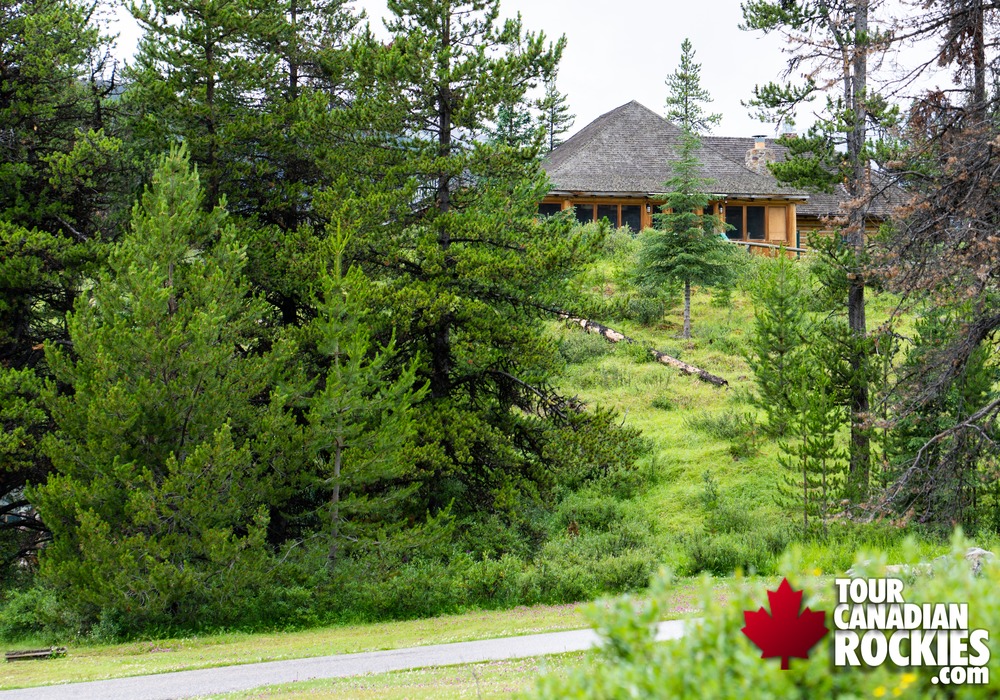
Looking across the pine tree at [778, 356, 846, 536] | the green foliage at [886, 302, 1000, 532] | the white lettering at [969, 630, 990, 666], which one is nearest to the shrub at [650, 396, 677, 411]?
the pine tree at [778, 356, 846, 536]

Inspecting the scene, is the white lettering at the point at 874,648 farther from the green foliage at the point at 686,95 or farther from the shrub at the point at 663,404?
the green foliage at the point at 686,95

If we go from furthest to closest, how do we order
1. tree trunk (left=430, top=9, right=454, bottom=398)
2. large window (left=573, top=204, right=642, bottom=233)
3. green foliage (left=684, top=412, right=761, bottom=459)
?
large window (left=573, top=204, right=642, bottom=233), green foliage (left=684, top=412, right=761, bottom=459), tree trunk (left=430, top=9, right=454, bottom=398)

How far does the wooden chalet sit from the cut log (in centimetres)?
3242

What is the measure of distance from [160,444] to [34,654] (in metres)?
4.10

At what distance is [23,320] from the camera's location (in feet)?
68.9

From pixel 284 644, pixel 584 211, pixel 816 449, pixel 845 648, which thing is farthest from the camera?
pixel 584 211

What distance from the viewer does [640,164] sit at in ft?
153

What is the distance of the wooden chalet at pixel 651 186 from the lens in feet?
147

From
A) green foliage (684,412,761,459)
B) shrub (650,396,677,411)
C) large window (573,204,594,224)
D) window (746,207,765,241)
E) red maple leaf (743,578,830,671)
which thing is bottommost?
green foliage (684,412,761,459)

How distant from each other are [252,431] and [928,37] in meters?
14.3

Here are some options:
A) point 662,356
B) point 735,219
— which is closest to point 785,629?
point 662,356

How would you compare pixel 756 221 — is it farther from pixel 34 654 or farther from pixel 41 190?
pixel 34 654

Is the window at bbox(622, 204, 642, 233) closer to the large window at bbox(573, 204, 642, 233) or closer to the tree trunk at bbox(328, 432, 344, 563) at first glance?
the large window at bbox(573, 204, 642, 233)

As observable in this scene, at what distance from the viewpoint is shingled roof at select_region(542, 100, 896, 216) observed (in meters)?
44.8
